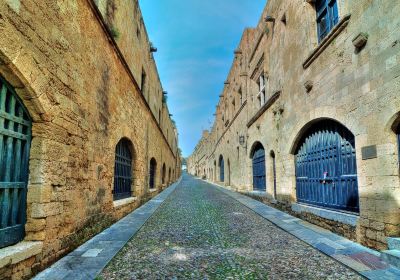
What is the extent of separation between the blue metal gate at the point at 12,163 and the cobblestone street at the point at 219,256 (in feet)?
3.80

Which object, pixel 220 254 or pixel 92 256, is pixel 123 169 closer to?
pixel 92 256

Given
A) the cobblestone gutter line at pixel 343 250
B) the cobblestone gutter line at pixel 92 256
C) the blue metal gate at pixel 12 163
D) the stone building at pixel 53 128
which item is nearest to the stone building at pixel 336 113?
the cobblestone gutter line at pixel 343 250

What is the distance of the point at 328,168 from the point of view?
5.63m

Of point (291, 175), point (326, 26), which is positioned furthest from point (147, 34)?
point (291, 175)

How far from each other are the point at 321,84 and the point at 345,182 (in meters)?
2.14

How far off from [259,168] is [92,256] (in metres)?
9.01

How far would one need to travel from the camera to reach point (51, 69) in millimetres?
3289

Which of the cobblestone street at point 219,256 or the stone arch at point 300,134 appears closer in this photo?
the cobblestone street at point 219,256

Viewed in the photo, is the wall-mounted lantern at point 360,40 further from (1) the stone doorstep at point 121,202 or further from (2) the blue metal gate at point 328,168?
(1) the stone doorstep at point 121,202

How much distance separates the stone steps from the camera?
10.4ft

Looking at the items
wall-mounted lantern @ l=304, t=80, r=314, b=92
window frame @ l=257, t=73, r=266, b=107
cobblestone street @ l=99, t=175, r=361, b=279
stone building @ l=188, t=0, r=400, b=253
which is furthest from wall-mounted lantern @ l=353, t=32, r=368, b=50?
window frame @ l=257, t=73, r=266, b=107

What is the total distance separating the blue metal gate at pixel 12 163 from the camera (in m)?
2.73

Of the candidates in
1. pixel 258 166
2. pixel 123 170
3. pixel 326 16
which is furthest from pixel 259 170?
pixel 326 16

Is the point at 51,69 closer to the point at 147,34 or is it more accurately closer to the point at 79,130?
the point at 79,130
